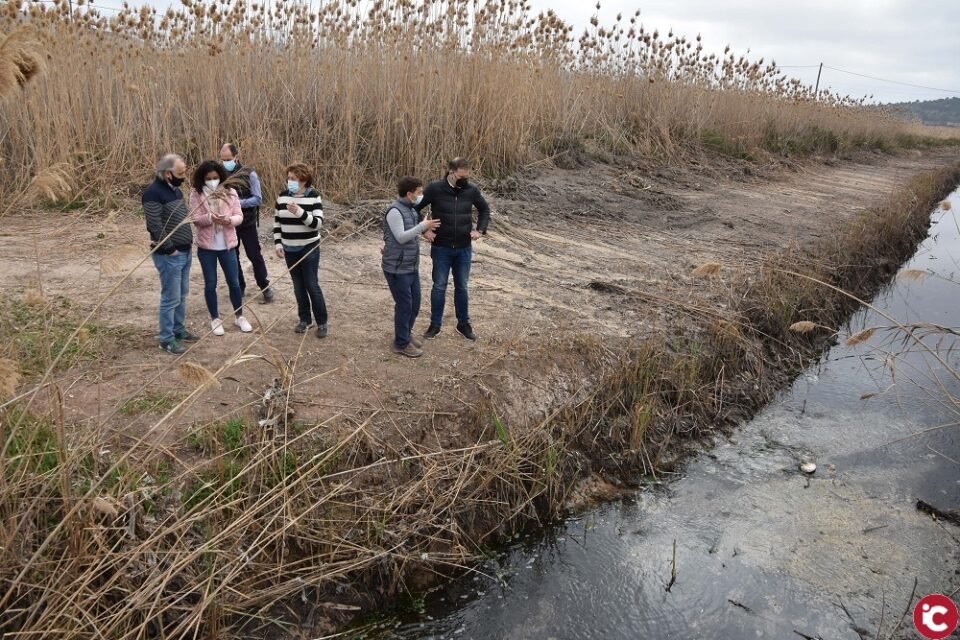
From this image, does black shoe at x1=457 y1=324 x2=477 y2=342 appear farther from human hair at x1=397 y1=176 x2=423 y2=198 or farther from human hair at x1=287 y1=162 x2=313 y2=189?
human hair at x1=287 y1=162 x2=313 y2=189

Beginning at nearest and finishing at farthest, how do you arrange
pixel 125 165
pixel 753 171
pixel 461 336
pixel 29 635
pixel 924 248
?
pixel 29 635, pixel 461 336, pixel 125 165, pixel 924 248, pixel 753 171

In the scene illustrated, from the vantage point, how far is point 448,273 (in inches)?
197

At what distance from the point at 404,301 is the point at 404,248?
1.23 feet

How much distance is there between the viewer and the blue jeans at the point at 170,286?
14.4 feet

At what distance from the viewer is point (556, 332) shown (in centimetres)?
547

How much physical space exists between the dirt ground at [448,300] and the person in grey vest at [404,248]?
320 millimetres

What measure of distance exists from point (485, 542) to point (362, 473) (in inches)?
34.5

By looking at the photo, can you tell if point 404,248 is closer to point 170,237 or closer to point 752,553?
point 170,237

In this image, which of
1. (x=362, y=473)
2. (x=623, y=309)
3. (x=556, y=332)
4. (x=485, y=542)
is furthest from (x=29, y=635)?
(x=623, y=309)

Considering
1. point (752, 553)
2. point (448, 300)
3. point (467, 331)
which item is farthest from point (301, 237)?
point (752, 553)

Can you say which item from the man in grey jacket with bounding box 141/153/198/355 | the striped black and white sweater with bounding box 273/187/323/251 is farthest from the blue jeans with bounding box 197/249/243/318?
the striped black and white sweater with bounding box 273/187/323/251

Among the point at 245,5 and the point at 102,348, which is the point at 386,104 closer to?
the point at 245,5

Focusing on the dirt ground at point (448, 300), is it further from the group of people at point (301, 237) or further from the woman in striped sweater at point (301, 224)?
the woman in striped sweater at point (301, 224)

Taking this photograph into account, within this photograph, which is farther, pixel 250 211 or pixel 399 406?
pixel 250 211
